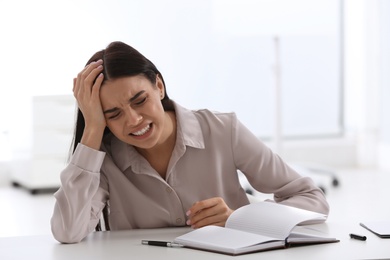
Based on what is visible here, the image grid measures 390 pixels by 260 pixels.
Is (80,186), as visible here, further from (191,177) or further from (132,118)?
(191,177)

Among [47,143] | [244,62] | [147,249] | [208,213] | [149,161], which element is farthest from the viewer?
[244,62]

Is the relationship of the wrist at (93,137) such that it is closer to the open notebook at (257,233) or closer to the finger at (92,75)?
the finger at (92,75)

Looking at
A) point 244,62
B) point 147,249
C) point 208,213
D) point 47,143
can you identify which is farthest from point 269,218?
point 244,62

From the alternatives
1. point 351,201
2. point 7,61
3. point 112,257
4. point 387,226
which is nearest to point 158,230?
point 112,257

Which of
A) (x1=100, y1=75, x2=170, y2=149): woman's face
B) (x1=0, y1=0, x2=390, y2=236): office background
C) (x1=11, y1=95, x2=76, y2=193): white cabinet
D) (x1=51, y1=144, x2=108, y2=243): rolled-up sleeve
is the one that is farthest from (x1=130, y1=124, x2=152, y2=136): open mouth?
(x1=11, y1=95, x2=76, y2=193): white cabinet

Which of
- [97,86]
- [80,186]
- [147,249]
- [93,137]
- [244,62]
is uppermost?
[244,62]

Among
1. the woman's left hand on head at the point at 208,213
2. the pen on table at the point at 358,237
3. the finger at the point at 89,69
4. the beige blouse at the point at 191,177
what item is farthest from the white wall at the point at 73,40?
the pen on table at the point at 358,237

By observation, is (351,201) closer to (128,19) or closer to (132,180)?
(128,19)

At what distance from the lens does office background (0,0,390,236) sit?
18.2 ft

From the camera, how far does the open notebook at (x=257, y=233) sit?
201 centimetres

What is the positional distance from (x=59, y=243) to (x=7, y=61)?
142 inches

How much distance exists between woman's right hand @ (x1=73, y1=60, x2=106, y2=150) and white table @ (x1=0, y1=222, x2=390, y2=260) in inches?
10.0

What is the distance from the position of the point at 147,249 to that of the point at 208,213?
0.84ft

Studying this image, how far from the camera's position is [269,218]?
212 centimetres
